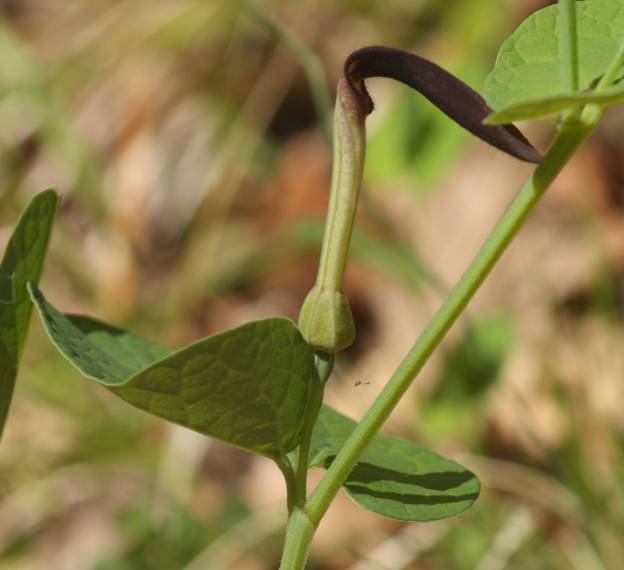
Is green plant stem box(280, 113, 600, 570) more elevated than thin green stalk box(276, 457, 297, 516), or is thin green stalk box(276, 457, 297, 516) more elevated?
green plant stem box(280, 113, 600, 570)

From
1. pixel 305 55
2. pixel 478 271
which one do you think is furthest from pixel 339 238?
pixel 305 55

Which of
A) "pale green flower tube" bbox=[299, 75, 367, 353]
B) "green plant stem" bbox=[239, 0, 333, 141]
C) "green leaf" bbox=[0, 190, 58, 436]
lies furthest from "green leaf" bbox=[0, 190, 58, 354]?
"green plant stem" bbox=[239, 0, 333, 141]

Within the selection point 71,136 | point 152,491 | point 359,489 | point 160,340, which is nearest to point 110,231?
point 71,136

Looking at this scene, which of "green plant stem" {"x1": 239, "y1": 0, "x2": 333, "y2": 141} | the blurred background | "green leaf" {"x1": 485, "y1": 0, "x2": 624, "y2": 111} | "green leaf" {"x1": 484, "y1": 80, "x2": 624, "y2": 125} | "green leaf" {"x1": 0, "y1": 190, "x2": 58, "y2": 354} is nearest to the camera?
"green leaf" {"x1": 484, "y1": 80, "x2": 624, "y2": 125}

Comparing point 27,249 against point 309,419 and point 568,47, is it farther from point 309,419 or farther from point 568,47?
point 568,47

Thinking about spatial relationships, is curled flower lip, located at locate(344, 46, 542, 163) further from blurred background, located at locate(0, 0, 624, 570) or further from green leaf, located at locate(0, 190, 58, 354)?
blurred background, located at locate(0, 0, 624, 570)

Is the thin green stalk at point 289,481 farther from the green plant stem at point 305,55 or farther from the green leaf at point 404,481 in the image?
the green plant stem at point 305,55
